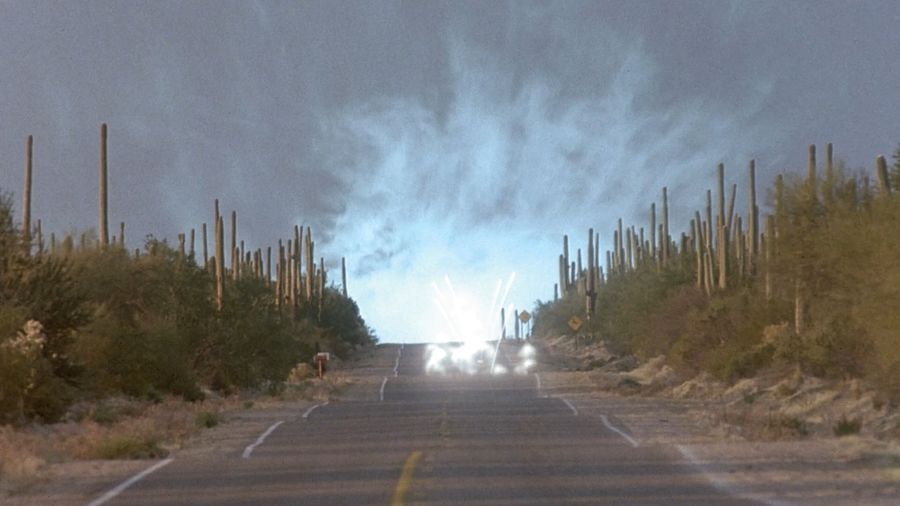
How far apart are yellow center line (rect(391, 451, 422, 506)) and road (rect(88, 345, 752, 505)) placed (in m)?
0.02

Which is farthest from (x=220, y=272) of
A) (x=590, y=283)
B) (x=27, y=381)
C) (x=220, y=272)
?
(x=590, y=283)

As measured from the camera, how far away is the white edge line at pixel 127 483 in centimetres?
2116

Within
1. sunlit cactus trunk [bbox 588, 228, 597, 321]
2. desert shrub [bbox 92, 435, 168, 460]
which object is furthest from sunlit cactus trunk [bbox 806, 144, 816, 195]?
sunlit cactus trunk [bbox 588, 228, 597, 321]

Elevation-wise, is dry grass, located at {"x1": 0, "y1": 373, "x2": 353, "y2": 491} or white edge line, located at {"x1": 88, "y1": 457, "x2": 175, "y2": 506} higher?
dry grass, located at {"x1": 0, "y1": 373, "x2": 353, "y2": 491}

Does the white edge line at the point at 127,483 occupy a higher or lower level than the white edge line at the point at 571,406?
lower

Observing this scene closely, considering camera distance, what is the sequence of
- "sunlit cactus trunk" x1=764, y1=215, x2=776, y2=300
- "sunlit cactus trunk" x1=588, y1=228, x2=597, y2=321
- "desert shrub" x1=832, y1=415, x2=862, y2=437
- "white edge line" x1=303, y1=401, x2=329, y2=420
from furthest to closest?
1. "sunlit cactus trunk" x1=588, y1=228, x2=597, y2=321
2. "sunlit cactus trunk" x1=764, y1=215, x2=776, y2=300
3. "white edge line" x1=303, y1=401, x2=329, y2=420
4. "desert shrub" x1=832, y1=415, x2=862, y2=437

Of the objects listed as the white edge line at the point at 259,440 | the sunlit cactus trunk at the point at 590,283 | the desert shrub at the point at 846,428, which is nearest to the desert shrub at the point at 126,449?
the white edge line at the point at 259,440

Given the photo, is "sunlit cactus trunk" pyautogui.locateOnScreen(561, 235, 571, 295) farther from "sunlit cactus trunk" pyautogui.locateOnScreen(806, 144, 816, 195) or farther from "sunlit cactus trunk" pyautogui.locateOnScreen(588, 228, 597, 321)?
"sunlit cactus trunk" pyautogui.locateOnScreen(806, 144, 816, 195)

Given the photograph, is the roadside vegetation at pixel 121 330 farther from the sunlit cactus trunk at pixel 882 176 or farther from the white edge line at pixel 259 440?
the sunlit cactus trunk at pixel 882 176

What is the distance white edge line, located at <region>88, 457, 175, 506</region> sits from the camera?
21.2 meters

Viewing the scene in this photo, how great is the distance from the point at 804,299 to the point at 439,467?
24.7 m

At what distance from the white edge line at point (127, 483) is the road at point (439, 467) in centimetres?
9

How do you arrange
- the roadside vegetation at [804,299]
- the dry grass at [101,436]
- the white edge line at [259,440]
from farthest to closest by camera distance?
the roadside vegetation at [804,299]
the white edge line at [259,440]
the dry grass at [101,436]

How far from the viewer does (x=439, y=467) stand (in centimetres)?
2566
